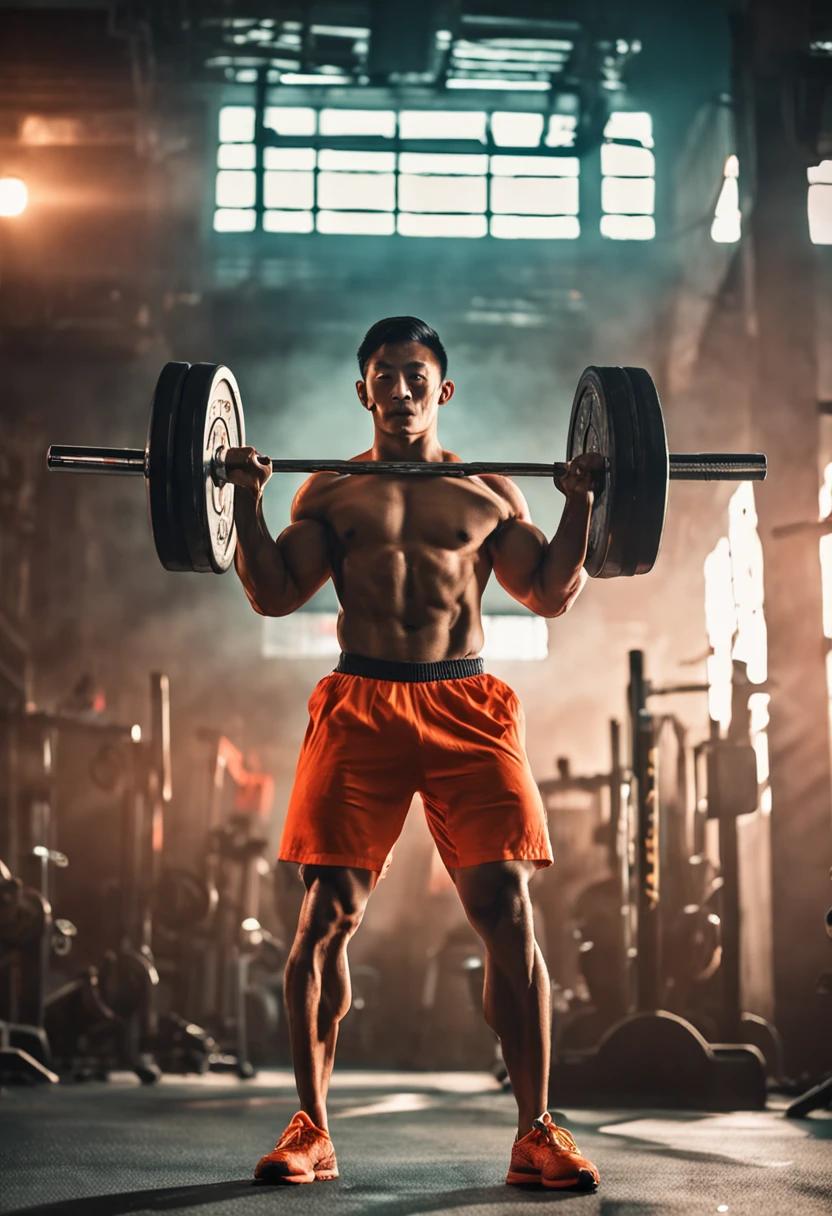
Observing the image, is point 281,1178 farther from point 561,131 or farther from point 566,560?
point 561,131

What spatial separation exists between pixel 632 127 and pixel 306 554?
7.68m

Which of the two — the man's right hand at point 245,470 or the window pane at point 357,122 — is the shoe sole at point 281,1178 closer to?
the man's right hand at point 245,470

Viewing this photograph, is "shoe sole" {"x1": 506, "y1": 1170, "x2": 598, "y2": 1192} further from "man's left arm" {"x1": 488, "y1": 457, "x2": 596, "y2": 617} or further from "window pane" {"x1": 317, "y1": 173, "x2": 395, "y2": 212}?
"window pane" {"x1": 317, "y1": 173, "x2": 395, "y2": 212}

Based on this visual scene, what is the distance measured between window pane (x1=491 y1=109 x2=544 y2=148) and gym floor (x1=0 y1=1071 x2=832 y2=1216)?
6407 millimetres

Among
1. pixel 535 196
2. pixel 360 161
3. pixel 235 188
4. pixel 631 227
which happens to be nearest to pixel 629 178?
pixel 631 227

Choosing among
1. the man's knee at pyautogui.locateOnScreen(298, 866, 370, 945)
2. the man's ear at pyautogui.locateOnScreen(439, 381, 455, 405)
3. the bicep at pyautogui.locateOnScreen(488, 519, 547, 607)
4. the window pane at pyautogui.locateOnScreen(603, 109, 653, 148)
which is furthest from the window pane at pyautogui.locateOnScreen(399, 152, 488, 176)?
the man's knee at pyautogui.locateOnScreen(298, 866, 370, 945)

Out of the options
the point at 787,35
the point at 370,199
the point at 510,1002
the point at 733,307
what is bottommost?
the point at 510,1002

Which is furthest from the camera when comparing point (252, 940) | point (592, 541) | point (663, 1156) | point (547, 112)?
point (547, 112)

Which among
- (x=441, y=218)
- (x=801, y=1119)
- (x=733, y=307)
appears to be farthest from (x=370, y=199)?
(x=801, y=1119)

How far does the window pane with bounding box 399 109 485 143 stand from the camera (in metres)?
8.61

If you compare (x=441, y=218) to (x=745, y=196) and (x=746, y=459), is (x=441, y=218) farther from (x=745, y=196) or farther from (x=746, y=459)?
(x=746, y=459)

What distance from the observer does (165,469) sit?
2.17 meters

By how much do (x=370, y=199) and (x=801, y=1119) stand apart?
22.0 feet

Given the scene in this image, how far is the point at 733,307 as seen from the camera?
23.8 ft
